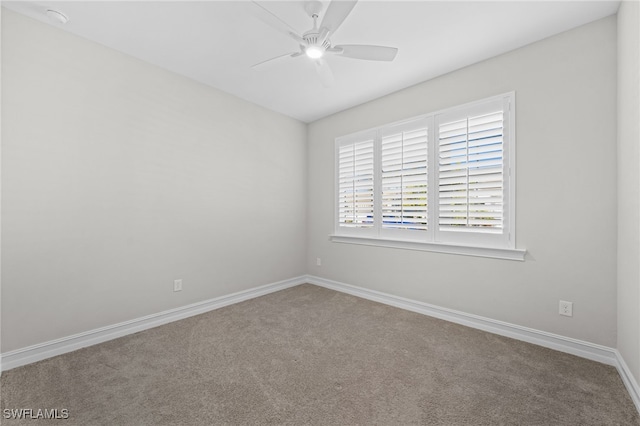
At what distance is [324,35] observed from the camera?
177 centimetres

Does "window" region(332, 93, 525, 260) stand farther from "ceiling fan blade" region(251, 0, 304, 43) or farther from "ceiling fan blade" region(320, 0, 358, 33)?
"ceiling fan blade" region(251, 0, 304, 43)

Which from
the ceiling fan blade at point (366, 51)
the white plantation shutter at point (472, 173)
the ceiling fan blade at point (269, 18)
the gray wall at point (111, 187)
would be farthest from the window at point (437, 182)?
the ceiling fan blade at point (269, 18)

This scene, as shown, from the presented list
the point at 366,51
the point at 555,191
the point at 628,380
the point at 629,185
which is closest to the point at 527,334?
the point at 628,380

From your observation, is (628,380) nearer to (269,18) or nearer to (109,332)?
(269,18)

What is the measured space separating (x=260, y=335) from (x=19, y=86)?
2670mm

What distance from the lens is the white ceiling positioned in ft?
6.31

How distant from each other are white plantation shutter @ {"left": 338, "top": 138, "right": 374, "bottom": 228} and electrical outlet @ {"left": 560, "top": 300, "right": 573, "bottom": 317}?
1.93 m

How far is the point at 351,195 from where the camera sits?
12.2ft

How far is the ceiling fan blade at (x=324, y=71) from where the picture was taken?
2072 mm

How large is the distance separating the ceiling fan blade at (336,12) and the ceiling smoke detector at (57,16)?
196 centimetres

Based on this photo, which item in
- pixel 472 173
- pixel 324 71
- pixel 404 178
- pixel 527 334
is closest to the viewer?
pixel 324 71

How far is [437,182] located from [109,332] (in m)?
3.40

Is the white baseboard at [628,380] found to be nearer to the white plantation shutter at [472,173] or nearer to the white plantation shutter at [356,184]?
the white plantation shutter at [472,173]

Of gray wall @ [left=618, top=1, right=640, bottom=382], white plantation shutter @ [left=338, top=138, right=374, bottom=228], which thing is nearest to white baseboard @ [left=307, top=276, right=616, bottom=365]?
gray wall @ [left=618, top=1, right=640, bottom=382]
